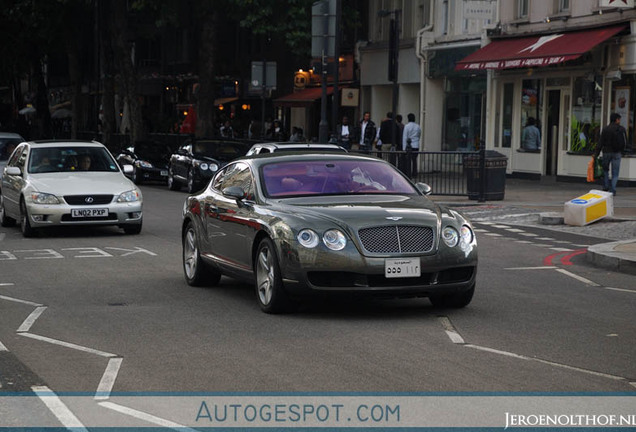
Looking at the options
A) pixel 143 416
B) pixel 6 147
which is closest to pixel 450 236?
pixel 143 416

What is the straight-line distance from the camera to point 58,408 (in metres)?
7.14

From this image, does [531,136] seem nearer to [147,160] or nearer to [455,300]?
[147,160]

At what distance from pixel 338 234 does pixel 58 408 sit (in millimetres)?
3805

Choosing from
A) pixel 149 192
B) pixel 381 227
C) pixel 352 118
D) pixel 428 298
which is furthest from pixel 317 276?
pixel 352 118

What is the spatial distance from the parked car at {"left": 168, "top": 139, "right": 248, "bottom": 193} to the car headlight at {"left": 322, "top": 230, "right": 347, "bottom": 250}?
20.0 meters

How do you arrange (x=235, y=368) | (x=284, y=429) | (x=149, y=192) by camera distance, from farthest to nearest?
(x=149, y=192)
(x=235, y=368)
(x=284, y=429)

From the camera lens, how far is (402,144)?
34.9 meters

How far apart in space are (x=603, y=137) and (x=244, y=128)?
94.5 ft

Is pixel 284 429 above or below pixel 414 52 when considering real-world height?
below

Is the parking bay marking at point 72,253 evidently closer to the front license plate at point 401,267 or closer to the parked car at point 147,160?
the front license plate at point 401,267

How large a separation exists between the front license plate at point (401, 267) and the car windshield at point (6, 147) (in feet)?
62.6

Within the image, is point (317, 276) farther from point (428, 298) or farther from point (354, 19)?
point (354, 19)

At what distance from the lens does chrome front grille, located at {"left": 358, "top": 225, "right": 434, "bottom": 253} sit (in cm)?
1044

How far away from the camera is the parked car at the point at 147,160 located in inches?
1454
